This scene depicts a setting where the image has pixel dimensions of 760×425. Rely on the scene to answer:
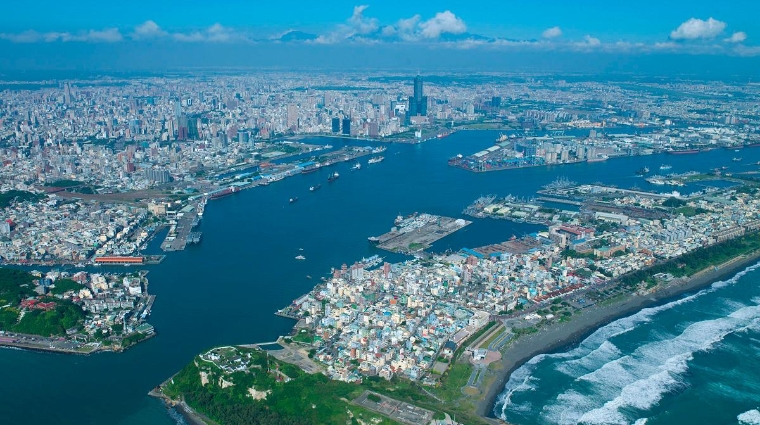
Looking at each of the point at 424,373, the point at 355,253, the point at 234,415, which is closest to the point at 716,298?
the point at 424,373

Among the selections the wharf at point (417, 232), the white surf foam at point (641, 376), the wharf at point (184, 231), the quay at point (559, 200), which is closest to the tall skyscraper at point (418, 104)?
the quay at point (559, 200)

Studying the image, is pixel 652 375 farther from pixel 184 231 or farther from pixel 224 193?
pixel 224 193

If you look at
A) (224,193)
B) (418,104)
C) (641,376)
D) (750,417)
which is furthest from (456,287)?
(418,104)

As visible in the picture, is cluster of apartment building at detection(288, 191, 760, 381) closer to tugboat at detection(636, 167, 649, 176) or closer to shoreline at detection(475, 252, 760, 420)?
shoreline at detection(475, 252, 760, 420)

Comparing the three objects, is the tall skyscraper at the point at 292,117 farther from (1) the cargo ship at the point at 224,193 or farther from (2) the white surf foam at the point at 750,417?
(2) the white surf foam at the point at 750,417

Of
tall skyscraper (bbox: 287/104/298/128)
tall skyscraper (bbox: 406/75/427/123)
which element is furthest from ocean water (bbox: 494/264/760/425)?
tall skyscraper (bbox: 406/75/427/123)
